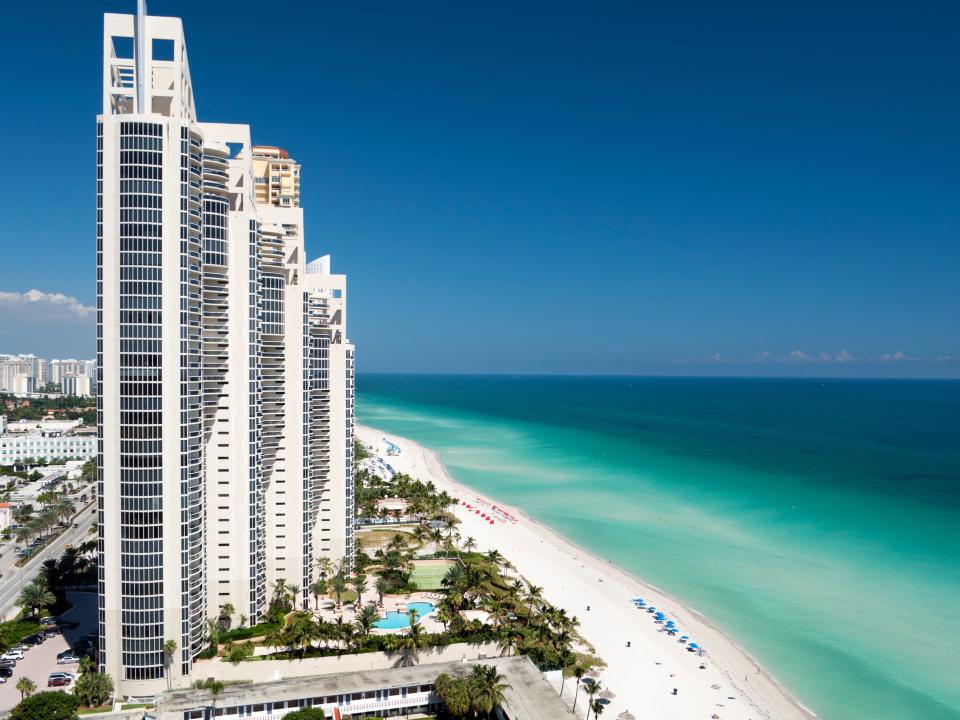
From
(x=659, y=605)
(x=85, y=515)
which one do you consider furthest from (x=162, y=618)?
(x=85, y=515)

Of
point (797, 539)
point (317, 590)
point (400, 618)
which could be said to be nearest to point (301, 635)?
point (317, 590)

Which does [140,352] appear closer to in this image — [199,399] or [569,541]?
[199,399]

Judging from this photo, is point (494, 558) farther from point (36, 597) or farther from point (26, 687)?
point (36, 597)

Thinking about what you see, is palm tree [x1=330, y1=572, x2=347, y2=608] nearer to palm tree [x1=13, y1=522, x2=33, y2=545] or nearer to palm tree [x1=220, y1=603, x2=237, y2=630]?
palm tree [x1=220, y1=603, x2=237, y2=630]

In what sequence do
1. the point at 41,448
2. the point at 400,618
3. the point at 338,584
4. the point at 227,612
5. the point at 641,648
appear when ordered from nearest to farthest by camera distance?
the point at 227,612
the point at 641,648
the point at 400,618
the point at 338,584
the point at 41,448

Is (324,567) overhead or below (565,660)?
overhead
